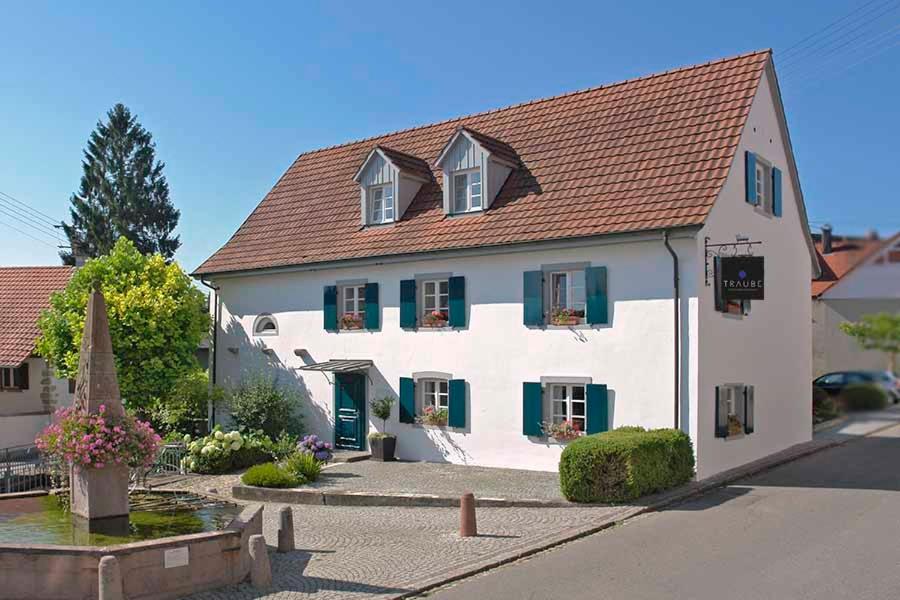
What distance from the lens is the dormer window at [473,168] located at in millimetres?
20188

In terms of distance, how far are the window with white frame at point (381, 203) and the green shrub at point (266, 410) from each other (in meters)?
5.13

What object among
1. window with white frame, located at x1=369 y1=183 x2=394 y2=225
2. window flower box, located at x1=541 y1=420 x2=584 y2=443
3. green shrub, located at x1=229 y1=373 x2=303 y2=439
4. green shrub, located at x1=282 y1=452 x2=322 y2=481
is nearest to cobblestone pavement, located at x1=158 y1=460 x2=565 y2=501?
green shrub, located at x1=282 y1=452 x2=322 y2=481

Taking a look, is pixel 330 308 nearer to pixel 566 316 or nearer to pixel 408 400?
pixel 408 400

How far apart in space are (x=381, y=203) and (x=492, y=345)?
5.71 meters

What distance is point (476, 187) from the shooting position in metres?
20.8

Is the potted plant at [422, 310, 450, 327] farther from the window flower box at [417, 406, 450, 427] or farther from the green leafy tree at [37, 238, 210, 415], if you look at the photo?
the green leafy tree at [37, 238, 210, 415]

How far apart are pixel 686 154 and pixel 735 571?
10.0m

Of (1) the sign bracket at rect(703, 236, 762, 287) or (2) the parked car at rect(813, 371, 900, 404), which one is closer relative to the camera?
(2) the parked car at rect(813, 371, 900, 404)

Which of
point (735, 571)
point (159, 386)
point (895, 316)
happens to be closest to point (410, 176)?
point (159, 386)

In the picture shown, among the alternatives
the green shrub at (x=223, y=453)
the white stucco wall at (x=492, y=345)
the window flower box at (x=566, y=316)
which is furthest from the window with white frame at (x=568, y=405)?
the green shrub at (x=223, y=453)

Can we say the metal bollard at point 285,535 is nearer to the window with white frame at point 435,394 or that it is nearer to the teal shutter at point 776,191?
the window with white frame at point 435,394

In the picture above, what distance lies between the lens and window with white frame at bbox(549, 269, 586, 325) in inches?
707

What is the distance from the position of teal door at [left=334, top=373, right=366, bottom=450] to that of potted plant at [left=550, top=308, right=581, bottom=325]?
223 inches

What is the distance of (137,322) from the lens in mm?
22875
